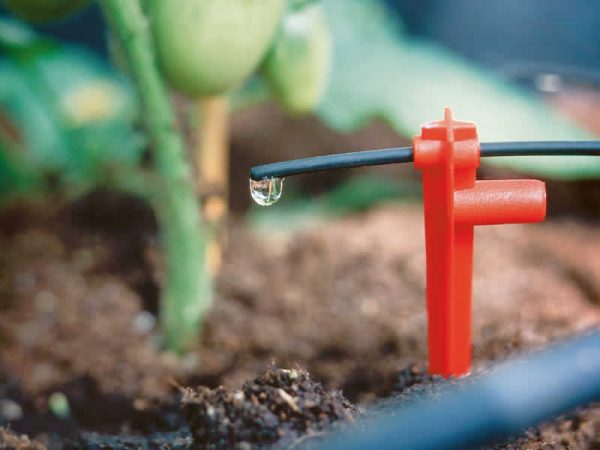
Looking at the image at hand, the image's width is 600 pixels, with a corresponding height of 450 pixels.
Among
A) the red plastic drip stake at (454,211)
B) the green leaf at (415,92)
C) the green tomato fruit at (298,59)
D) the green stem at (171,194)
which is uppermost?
the green leaf at (415,92)

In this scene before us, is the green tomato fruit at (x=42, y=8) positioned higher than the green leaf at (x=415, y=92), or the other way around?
the green leaf at (x=415, y=92)

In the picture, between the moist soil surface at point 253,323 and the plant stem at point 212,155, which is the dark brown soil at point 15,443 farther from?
the plant stem at point 212,155

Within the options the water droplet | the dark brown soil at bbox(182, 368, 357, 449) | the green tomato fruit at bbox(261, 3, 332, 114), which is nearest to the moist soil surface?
the dark brown soil at bbox(182, 368, 357, 449)

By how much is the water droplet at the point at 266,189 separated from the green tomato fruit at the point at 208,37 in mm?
199

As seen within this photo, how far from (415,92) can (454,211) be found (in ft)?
→ 1.58

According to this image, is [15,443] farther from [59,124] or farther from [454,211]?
[59,124]

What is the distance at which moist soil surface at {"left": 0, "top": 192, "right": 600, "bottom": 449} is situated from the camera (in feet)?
1.37

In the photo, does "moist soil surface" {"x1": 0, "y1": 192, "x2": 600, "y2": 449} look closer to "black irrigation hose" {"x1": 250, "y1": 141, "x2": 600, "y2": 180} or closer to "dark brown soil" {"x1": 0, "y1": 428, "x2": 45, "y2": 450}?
"dark brown soil" {"x1": 0, "y1": 428, "x2": 45, "y2": 450}

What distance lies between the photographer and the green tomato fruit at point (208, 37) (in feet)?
1.89

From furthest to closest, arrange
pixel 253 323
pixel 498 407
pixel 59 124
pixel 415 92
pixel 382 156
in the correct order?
pixel 59 124
pixel 415 92
pixel 253 323
pixel 382 156
pixel 498 407

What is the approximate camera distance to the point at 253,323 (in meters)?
0.74

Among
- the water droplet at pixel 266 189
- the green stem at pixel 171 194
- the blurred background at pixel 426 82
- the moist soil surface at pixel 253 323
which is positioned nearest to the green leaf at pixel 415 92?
the blurred background at pixel 426 82

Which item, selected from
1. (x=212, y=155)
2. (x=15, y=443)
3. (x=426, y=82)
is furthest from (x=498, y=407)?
(x=426, y=82)

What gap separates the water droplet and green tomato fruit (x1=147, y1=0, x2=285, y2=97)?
0.65ft
